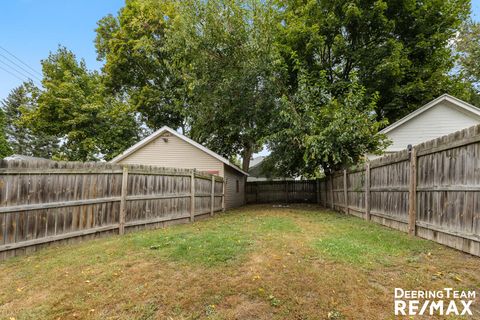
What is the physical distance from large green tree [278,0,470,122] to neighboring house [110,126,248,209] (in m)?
6.85

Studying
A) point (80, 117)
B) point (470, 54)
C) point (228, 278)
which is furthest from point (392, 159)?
point (470, 54)

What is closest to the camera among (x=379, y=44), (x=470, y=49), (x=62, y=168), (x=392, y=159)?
(x=62, y=168)

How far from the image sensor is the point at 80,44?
24453 mm

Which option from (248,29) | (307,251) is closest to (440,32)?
(248,29)

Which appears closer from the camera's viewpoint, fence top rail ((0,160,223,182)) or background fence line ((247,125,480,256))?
background fence line ((247,125,480,256))

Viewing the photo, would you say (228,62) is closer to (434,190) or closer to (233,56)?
(233,56)

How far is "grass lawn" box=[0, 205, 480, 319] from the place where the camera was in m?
2.82

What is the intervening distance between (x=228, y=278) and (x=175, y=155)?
11.9 metres

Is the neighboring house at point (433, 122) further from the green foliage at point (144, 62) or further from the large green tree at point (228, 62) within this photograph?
the green foliage at point (144, 62)

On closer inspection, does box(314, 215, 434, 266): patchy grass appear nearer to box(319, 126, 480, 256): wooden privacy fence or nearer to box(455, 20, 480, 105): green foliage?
box(319, 126, 480, 256): wooden privacy fence

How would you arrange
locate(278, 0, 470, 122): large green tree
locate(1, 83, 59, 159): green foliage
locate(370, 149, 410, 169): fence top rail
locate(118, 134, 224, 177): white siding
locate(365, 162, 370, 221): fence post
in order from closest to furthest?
locate(370, 149, 410, 169): fence top rail < locate(365, 162, 370, 221): fence post < locate(118, 134, 224, 177): white siding < locate(278, 0, 470, 122): large green tree < locate(1, 83, 59, 159): green foliage

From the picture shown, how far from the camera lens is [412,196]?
564cm

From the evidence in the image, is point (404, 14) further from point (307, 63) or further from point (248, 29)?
point (248, 29)

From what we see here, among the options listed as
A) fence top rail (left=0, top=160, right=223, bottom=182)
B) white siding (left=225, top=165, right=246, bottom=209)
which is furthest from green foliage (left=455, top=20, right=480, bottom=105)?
fence top rail (left=0, top=160, right=223, bottom=182)
